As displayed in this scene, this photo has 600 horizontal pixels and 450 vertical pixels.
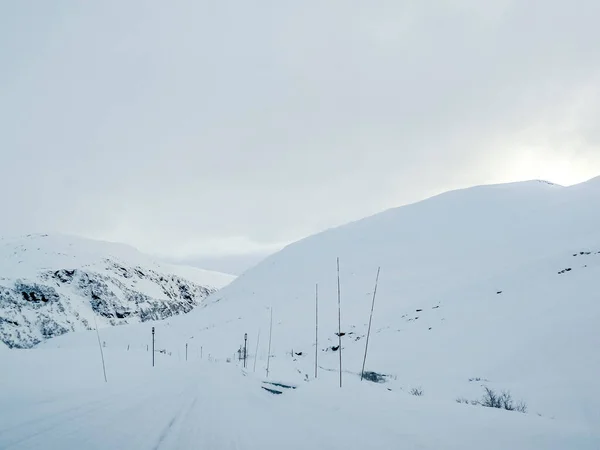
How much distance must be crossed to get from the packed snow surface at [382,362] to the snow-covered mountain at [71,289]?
39.1 meters

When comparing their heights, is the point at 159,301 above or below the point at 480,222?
below

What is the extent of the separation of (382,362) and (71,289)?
136 meters

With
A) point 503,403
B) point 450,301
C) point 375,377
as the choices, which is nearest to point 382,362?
point 375,377

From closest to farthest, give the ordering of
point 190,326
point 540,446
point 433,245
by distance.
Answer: point 540,446 < point 190,326 < point 433,245

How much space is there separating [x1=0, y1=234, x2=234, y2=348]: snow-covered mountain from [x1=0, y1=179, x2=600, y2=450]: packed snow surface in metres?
39.1

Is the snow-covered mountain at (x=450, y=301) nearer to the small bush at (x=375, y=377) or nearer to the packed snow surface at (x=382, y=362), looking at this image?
the packed snow surface at (x=382, y=362)

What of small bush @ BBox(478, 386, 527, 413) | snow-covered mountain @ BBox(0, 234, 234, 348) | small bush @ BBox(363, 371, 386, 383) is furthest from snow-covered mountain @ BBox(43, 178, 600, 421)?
snow-covered mountain @ BBox(0, 234, 234, 348)

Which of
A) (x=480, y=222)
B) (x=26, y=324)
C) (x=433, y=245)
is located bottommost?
(x=26, y=324)

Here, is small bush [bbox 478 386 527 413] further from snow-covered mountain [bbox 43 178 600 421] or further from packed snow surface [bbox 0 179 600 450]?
snow-covered mountain [bbox 43 178 600 421]

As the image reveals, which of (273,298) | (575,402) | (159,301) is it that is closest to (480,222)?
(273,298)

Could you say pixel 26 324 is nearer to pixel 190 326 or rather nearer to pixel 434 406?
pixel 190 326

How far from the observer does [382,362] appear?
27453 millimetres

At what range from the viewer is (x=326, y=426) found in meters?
8.46

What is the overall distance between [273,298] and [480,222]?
40.2m
